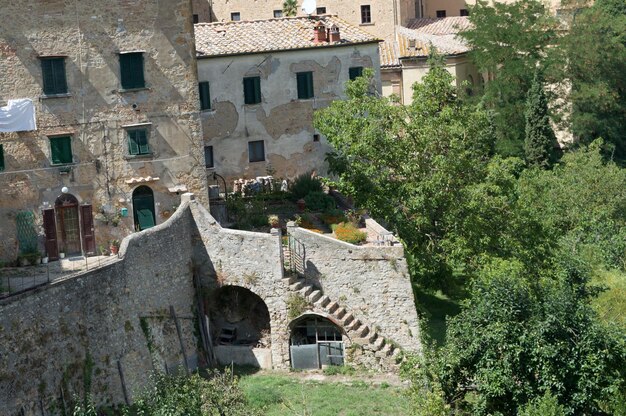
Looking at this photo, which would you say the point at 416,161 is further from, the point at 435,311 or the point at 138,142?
the point at 138,142

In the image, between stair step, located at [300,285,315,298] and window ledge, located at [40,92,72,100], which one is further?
window ledge, located at [40,92,72,100]

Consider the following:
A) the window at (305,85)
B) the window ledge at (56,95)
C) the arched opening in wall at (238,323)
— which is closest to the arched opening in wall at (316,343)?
the arched opening in wall at (238,323)

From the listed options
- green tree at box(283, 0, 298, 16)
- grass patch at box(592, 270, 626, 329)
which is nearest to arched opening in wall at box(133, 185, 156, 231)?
grass patch at box(592, 270, 626, 329)

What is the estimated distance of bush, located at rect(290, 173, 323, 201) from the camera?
5147cm

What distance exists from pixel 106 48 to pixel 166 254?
23.2 feet

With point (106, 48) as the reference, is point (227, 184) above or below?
below

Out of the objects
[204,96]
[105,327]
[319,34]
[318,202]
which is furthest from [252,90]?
[105,327]

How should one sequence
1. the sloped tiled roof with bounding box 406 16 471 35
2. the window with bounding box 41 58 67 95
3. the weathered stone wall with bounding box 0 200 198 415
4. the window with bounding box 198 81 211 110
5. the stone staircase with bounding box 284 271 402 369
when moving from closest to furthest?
the weathered stone wall with bounding box 0 200 198 415 < the stone staircase with bounding box 284 271 402 369 < the window with bounding box 41 58 67 95 < the window with bounding box 198 81 211 110 < the sloped tiled roof with bounding box 406 16 471 35

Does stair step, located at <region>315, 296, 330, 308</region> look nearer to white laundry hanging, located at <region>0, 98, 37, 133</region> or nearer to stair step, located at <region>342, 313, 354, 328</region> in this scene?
stair step, located at <region>342, 313, 354, 328</region>

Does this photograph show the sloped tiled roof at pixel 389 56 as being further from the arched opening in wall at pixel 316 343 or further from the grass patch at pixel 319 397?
the grass patch at pixel 319 397

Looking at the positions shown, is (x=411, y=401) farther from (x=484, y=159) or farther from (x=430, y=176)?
(x=484, y=159)

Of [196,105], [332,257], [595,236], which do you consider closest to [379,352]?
[332,257]

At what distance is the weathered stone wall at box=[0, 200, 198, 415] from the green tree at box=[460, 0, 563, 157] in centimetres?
2751

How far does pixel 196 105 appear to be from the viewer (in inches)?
1855
